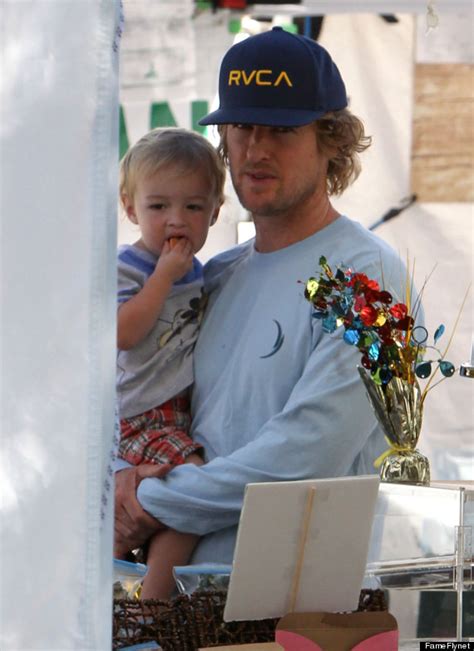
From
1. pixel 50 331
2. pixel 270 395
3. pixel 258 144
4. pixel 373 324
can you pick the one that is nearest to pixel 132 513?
pixel 270 395

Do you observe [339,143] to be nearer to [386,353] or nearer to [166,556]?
[386,353]

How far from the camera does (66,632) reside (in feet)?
4.57

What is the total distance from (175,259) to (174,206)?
10 cm

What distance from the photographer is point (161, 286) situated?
236 centimetres

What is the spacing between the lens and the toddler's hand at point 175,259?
237 cm

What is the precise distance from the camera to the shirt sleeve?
205 centimetres

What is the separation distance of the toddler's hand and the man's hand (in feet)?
1.13

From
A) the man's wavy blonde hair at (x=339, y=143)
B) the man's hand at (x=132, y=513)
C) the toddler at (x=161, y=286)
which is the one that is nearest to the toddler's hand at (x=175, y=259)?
the toddler at (x=161, y=286)

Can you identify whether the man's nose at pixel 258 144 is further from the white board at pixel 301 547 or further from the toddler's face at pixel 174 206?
the white board at pixel 301 547

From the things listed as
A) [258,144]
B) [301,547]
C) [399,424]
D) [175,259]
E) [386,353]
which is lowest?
[301,547]

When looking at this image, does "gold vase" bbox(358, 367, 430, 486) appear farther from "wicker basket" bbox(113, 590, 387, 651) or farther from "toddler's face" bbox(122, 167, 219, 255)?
"toddler's face" bbox(122, 167, 219, 255)

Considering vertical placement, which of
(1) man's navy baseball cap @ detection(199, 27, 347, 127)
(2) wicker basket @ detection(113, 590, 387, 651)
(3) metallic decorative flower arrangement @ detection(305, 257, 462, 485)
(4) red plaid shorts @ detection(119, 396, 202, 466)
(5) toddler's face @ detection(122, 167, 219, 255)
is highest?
(1) man's navy baseball cap @ detection(199, 27, 347, 127)

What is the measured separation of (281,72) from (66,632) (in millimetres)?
1126

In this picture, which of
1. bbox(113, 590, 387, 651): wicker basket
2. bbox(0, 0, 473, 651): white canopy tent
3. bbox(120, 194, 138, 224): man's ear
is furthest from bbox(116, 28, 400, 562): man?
bbox(0, 0, 473, 651): white canopy tent
